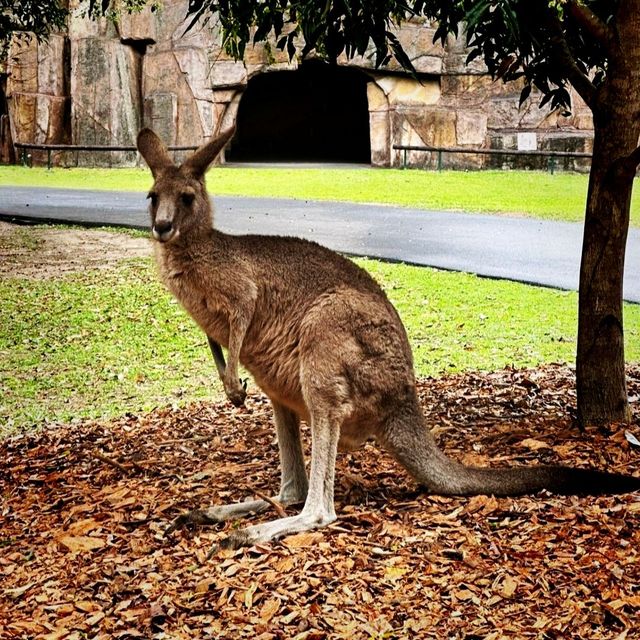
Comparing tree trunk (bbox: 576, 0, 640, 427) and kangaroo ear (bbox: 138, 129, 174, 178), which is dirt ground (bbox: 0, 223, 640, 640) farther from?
kangaroo ear (bbox: 138, 129, 174, 178)

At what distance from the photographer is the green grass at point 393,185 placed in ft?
47.2

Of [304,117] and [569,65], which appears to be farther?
[304,117]

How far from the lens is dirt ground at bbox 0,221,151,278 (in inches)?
411

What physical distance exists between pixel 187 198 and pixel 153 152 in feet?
0.79

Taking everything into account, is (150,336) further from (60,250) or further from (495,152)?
(495,152)

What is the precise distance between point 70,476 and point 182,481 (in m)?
0.62

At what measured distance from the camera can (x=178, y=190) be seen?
3816mm

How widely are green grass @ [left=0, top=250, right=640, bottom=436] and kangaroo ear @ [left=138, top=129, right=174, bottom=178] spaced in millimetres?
2800

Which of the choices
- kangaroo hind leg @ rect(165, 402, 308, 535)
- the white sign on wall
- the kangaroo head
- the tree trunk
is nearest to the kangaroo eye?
the kangaroo head

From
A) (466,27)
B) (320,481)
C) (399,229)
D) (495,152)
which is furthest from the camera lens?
(495,152)

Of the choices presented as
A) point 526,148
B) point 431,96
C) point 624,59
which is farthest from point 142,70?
point 624,59

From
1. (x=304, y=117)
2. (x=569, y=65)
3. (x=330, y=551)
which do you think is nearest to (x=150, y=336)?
(x=569, y=65)

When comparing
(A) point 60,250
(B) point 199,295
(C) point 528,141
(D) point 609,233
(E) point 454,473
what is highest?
(C) point 528,141

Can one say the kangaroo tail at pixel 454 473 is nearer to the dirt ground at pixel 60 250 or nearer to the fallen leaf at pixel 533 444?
the fallen leaf at pixel 533 444
